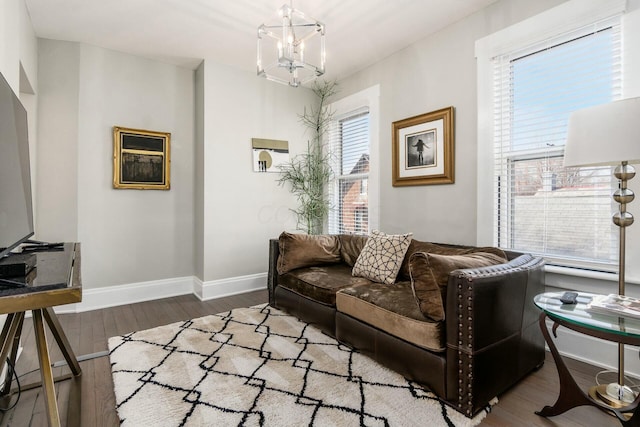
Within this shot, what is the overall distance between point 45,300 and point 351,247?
2.51m

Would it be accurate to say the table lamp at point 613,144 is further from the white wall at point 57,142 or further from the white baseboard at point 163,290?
the white wall at point 57,142

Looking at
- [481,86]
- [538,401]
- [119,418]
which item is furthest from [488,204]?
[119,418]

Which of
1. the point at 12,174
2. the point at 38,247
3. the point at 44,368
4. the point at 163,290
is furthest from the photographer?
the point at 163,290

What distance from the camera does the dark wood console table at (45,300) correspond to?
1.09m

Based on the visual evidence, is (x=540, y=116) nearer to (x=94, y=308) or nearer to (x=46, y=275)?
(x=46, y=275)

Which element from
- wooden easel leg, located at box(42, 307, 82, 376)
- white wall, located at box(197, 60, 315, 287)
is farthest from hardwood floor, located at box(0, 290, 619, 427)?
white wall, located at box(197, 60, 315, 287)

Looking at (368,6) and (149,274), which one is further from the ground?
(368,6)

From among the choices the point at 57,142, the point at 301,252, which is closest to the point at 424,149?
the point at 301,252

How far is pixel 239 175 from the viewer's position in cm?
397

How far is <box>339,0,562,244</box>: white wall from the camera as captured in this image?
2777 mm

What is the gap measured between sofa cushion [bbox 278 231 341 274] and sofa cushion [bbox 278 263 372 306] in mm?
57

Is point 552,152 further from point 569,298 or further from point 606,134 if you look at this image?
point 569,298

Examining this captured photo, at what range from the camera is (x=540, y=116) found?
2432 millimetres

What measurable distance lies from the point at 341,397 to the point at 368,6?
2.86 meters
